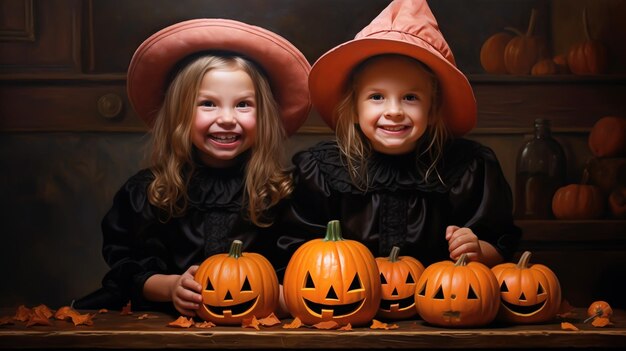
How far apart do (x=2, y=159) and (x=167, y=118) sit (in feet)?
2.13

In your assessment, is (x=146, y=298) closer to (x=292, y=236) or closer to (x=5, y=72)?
(x=292, y=236)

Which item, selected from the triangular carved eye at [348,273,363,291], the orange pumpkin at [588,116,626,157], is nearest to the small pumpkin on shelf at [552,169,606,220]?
the orange pumpkin at [588,116,626,157]

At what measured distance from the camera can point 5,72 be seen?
330 centimetres

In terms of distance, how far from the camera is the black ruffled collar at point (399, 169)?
301 cm

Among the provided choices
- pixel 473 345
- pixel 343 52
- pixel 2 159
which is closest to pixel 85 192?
pixel 2 159

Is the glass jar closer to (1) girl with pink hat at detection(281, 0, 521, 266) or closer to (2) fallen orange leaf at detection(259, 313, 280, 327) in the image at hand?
(1) girl with pink hat at detection(281, 0, 521, 266)

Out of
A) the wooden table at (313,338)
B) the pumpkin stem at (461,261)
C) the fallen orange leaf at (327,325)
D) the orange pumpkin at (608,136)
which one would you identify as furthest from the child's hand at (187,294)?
the orange pumpkin at (608,136)

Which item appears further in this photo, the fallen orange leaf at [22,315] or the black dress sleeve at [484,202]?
the black dress sleeve at [484,202]

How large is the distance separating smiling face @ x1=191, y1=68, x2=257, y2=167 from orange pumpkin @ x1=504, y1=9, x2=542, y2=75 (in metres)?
0.93

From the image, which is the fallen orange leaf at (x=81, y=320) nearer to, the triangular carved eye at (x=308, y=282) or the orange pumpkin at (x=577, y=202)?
the triangular carved eye at (x=308, y=282)

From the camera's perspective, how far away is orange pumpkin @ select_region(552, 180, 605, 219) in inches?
136

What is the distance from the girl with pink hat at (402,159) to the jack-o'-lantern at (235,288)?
1.13 feet

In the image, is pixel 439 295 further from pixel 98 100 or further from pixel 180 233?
pixel 98 100

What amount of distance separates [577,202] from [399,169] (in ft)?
2.63
